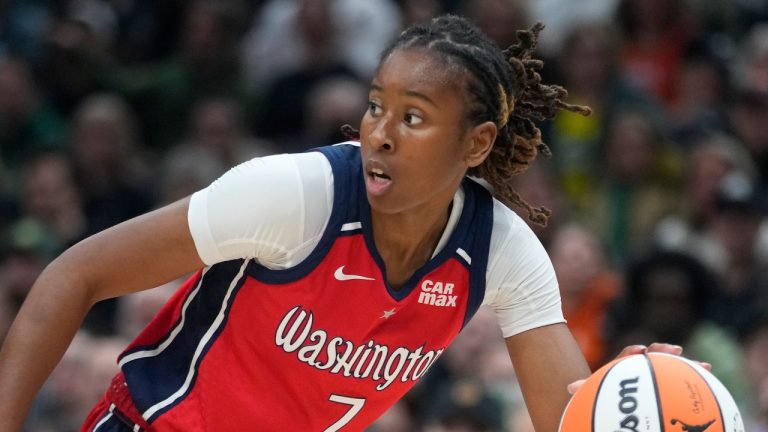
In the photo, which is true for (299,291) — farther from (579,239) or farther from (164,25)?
(164,25)

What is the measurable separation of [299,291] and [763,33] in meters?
5.85

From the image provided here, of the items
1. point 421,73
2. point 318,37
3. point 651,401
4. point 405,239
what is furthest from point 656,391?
point 318,37

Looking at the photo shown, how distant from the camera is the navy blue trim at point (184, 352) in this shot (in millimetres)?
3863

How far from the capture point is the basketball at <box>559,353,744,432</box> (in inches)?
141

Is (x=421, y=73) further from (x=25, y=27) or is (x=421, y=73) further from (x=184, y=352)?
(x=25, y=27)

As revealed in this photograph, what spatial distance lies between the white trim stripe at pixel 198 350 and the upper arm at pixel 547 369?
2.71 ft

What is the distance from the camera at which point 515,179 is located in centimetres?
795

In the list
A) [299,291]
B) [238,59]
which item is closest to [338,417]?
[299,291]

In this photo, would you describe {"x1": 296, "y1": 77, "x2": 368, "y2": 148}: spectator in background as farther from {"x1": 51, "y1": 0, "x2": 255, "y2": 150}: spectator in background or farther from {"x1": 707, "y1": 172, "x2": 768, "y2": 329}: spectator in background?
{"x1": 707, "y1": 172, "x2": 768, "y2": 329}: spectator in background

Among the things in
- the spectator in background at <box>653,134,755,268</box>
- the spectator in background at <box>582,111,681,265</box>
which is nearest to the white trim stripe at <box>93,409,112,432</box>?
the spectator in background at <box>653,134,755,268</box>

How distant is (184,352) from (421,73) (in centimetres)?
102

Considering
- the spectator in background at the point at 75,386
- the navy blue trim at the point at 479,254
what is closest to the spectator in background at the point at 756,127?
the spectator in background at the point at 75,386

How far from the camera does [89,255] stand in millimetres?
3574

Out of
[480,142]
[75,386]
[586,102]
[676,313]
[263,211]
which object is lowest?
[75,386]
